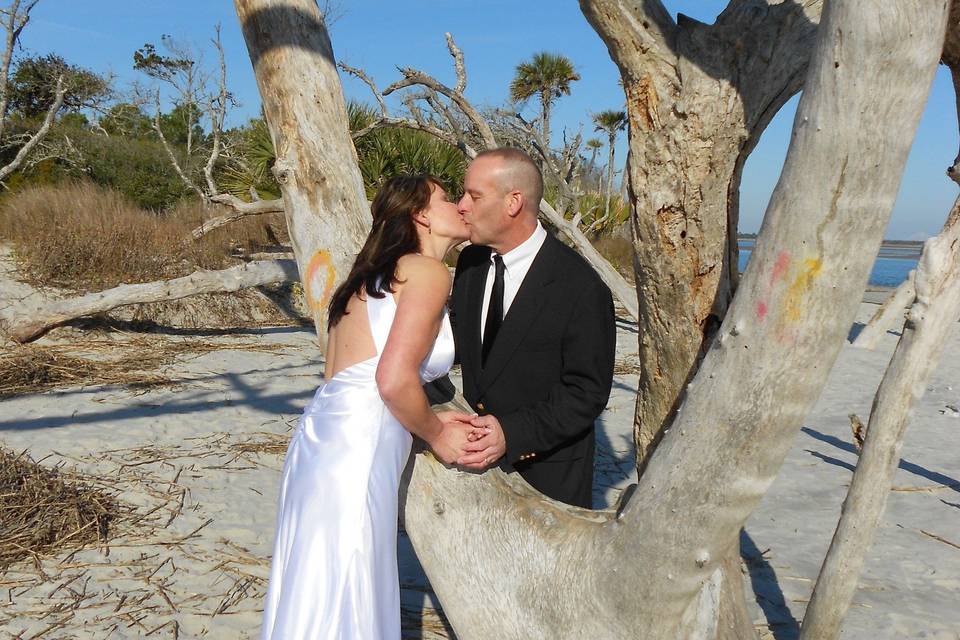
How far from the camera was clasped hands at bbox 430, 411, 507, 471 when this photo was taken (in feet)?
7.72

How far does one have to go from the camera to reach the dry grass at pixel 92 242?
11.6 m

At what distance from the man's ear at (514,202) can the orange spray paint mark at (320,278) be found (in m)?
0.66

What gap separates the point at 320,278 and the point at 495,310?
2.10 feet

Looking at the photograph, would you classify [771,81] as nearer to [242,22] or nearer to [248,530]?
[242,22]

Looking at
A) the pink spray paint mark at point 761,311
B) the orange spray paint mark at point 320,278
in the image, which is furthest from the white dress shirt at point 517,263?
the pink spray paint mark at point 761,311

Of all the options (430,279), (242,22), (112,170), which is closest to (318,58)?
(242,22)

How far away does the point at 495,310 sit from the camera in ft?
9.08

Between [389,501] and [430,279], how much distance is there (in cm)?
70

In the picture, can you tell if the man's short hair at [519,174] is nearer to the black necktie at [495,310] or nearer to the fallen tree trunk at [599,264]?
the black necktie at [495,310]

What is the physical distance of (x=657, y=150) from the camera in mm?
2537

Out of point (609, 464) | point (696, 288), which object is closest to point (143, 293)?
point (609, 464)

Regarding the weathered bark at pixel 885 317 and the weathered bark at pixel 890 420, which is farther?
the weathered bark at pixel 885 317

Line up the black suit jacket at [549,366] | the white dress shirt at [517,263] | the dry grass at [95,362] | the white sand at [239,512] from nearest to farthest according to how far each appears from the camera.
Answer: the black suit jacket at [549,366] < the white dress shirt at [517,263] < the white sand at [239,512] < the dry grass at [95,362]

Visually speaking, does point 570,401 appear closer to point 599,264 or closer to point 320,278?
point 320,278
